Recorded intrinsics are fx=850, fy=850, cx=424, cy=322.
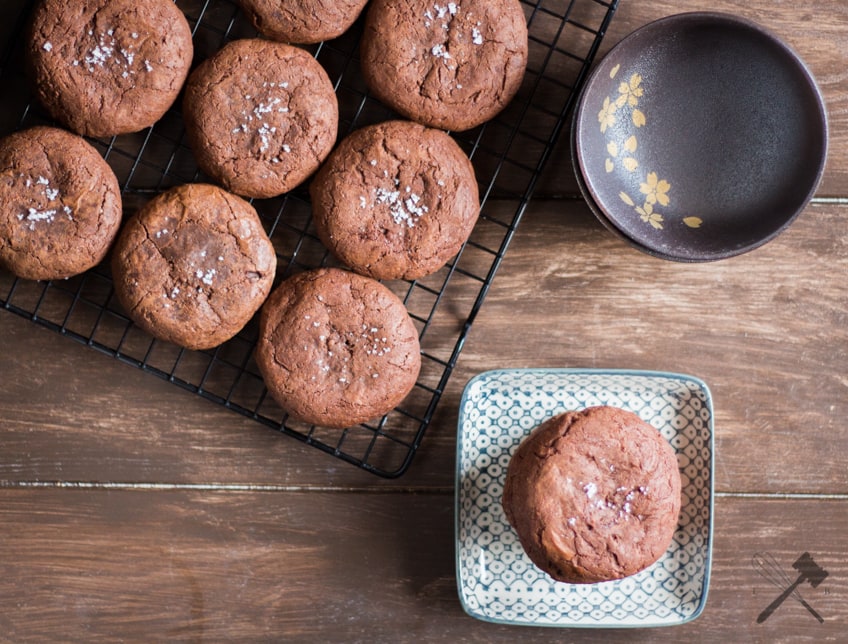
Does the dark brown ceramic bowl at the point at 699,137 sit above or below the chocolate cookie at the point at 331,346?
above

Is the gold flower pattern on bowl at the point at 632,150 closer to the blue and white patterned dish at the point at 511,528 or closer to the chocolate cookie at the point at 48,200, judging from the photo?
the blue and white patterned dish at the point at 511,528

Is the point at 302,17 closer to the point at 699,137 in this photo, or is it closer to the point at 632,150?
the point at 632,150

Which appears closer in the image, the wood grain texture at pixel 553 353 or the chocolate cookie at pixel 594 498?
the chocolate cookie at pixel 594 498

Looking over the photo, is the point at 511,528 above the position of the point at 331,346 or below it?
below

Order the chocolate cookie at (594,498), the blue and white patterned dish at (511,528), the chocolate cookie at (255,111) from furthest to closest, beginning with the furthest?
the blue and white patterned dish at (511,528) → the chocolate cookie at (255,111) → the chocolate cookie at (594,498)

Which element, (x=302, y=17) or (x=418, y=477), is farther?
(x=418, y=477)

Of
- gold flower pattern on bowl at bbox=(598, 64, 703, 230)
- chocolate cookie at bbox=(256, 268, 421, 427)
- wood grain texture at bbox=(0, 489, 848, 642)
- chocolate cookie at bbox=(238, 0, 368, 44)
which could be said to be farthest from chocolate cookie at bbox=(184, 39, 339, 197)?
wood grain texture at bbox=(0, 489, 848, 642)

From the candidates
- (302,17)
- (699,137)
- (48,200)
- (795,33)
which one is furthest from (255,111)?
(795,33)

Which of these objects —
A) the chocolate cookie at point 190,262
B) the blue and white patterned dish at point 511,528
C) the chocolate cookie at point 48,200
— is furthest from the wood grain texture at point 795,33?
the chocolate cookie at point 48,200
